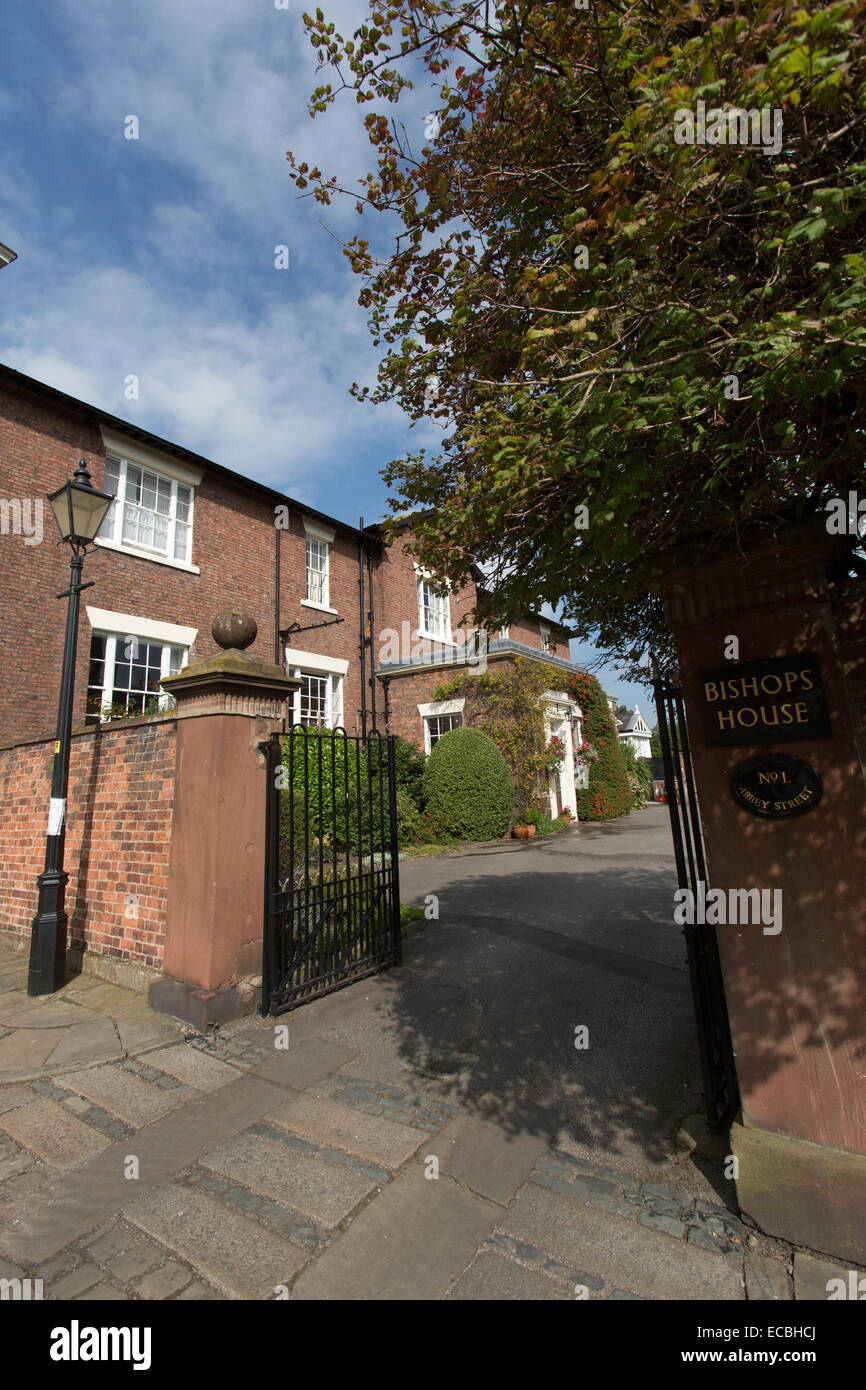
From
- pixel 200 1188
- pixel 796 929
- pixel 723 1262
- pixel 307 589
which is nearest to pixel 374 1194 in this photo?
pixel 200 1188

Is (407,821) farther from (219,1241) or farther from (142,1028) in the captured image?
(219,1241)

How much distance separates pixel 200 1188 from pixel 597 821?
15.9 m

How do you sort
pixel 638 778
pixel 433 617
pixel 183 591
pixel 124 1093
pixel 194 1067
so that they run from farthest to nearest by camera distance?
pixel 638 778 < pixel 433 617 < pixel 183 591 < pixel 194 1067 < pixel 124 1093

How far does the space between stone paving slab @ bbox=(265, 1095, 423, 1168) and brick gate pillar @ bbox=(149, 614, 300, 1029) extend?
1292 mm

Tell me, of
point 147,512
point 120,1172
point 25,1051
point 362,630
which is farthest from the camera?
point 362,630

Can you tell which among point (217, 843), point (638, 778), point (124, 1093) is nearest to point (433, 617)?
point (638, 778)

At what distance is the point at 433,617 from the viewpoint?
19141 millimetres

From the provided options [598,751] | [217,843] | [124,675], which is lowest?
[217,843]

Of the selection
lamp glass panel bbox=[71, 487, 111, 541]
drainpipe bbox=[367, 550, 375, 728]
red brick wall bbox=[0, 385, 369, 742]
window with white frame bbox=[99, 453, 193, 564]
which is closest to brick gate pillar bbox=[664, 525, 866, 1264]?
lamp glass panel bbox=[71, 487, 111, 541]

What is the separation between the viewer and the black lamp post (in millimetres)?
5207

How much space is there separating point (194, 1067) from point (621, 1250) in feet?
8.84

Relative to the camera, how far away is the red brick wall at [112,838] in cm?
497

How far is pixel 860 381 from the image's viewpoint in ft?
5.95

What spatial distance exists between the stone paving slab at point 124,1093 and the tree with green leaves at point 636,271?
10.8 ft
